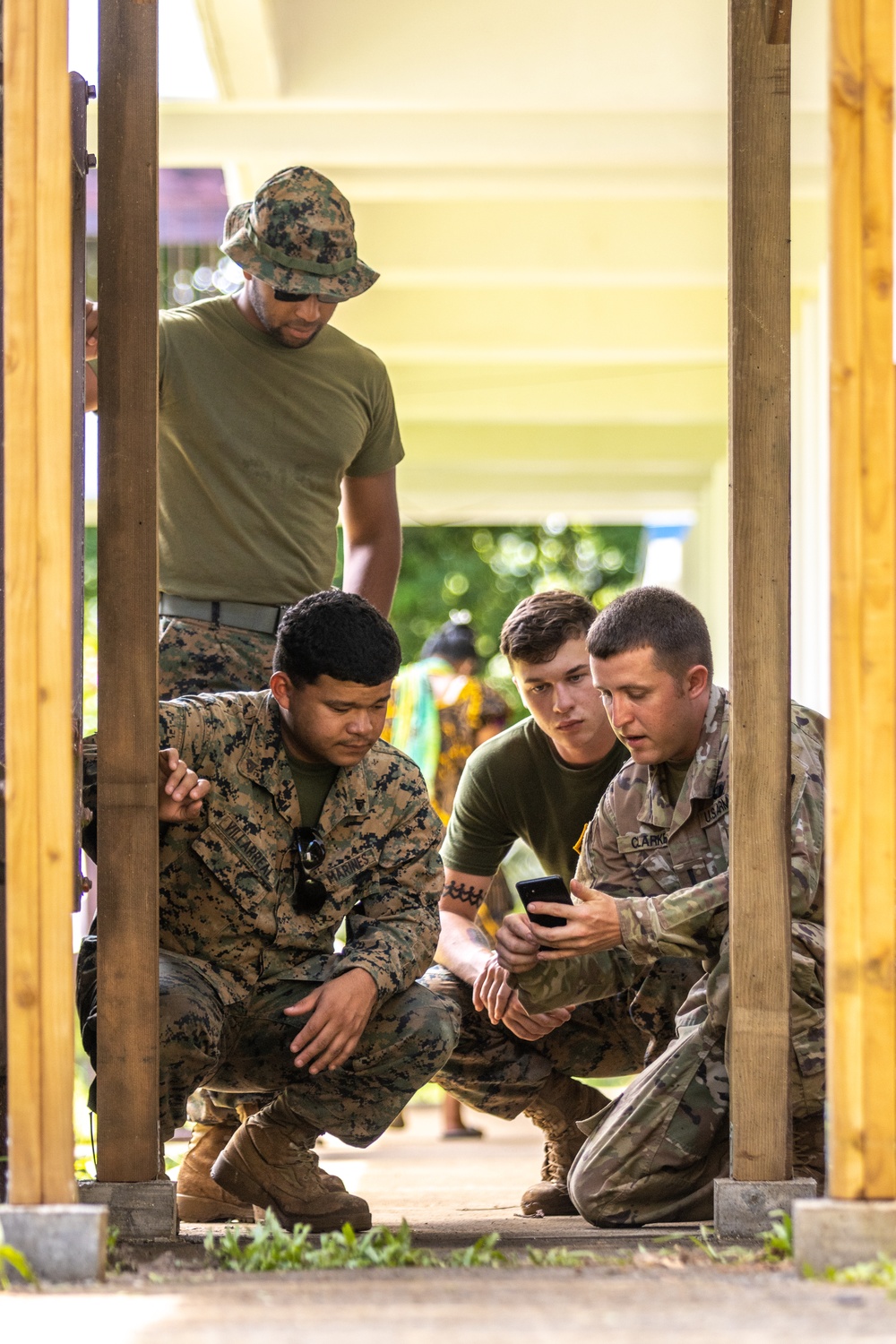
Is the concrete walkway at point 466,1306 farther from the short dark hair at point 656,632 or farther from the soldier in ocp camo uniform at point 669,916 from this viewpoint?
the short dark hair at point 656,632

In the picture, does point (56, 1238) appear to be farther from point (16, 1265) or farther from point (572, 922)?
point (572, 922)

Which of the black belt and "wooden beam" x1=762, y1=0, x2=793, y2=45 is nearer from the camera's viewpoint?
"wooden beam" x1=762, y1=0, x2=793, y2=45

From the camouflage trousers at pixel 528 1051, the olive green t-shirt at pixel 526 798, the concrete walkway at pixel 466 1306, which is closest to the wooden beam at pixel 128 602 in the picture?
the concrete walkway at pixel 466 1306

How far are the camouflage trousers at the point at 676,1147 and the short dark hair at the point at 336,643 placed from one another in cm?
102

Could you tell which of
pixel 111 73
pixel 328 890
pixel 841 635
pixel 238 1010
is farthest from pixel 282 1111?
pixel 111 73

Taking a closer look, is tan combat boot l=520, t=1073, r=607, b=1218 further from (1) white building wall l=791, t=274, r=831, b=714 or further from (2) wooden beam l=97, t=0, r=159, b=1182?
(1) white building wall l=791, t=274, r=831, b=714

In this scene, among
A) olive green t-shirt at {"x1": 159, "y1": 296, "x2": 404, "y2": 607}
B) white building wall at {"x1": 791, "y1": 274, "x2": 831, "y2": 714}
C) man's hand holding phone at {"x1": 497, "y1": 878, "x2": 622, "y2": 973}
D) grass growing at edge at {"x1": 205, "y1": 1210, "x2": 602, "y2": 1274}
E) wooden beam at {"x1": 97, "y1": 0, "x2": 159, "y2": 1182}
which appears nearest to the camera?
grass growing at edge at {"x1": 205, "y1": 1210, "x2": 602, "y2": 1274}

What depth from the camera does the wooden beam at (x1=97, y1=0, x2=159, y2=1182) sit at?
286 centimetres

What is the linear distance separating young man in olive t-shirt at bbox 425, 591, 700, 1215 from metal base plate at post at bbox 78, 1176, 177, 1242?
1.21 m

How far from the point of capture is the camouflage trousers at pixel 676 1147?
11.0 feet

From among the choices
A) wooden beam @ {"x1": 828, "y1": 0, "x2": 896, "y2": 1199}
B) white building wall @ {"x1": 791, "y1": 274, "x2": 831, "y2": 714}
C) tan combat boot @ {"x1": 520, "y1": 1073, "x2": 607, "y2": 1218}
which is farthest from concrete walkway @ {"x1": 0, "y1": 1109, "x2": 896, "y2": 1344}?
white building wall @ {"x1": 791, "y1": 274, "x2": 831, "y2": 714}

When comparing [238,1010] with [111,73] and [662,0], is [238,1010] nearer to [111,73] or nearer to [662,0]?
[111,73]

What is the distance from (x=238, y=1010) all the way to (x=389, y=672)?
790 mm

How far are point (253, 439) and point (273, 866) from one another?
40.1 inches
